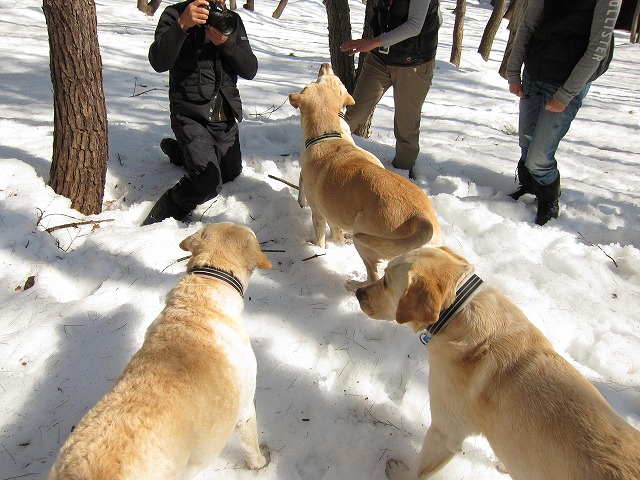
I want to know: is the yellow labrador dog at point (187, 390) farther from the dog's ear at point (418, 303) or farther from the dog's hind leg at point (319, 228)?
the dog's hind leg at point (319, 228)

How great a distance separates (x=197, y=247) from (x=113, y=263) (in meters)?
1.47

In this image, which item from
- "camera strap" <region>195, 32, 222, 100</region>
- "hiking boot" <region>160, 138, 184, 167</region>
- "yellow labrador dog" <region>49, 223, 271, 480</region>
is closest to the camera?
"yellow labrador dog" <region>49, 223, 271, 480</region>

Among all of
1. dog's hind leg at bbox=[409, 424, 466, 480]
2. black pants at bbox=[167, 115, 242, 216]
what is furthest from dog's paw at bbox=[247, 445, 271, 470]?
black pants at bbox=[167, 115, 242, 216]

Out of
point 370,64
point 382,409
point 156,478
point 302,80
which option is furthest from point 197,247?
point 302,80

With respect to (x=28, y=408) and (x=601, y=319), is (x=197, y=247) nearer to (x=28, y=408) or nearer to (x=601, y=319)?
(x=28, y=408)

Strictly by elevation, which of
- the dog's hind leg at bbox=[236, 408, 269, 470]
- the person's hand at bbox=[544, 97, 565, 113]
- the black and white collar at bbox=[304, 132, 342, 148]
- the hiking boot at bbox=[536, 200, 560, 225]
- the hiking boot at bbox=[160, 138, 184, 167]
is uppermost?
the person's hand at bbox=[544, 97, 565, 113]

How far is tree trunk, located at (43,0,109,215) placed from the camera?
355cm

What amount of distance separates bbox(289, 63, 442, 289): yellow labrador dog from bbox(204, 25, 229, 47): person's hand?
0.85m

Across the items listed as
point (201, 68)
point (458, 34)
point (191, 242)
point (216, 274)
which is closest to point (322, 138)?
point (201, 68)

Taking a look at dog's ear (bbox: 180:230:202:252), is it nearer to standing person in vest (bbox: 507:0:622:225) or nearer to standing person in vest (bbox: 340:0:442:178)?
standing person in vest (bbox: 340:0:442:178)

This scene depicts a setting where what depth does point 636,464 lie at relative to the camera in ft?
5.03

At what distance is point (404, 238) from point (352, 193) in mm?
676

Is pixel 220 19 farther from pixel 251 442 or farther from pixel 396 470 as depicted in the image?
pixel 396 470

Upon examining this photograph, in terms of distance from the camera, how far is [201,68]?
13.5ft
